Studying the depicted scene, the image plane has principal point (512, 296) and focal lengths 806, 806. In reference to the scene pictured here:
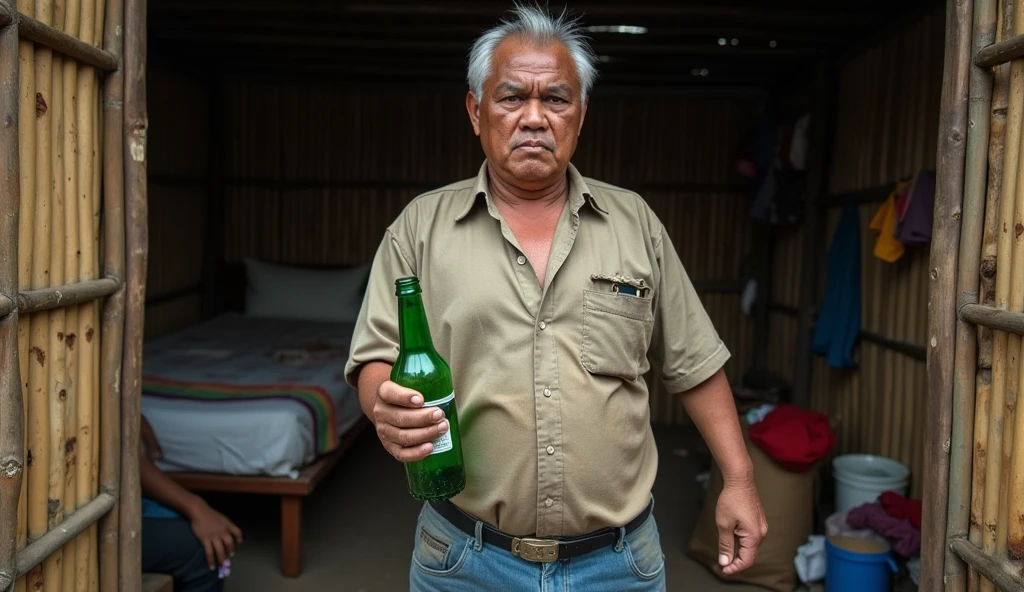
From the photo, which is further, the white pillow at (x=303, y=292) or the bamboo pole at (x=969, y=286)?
the white pillow at (x=303, y=292)

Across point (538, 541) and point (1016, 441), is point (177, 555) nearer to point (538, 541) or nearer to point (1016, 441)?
point (538, 541)

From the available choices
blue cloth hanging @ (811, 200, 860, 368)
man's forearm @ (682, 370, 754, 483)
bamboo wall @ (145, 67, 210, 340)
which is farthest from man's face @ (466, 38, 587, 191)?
bamboo wall @ (145, 67, 210, 340)

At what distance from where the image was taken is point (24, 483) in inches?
70.1

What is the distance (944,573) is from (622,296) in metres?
1.05

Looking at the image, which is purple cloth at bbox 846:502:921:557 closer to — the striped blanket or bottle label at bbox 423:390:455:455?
the striped blanket

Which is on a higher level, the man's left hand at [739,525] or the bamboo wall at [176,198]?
the bamboo wall at [176,198]

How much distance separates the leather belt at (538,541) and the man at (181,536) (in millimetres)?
1648

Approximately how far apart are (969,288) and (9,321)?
2.07m

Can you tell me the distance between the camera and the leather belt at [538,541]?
1712 millimetres

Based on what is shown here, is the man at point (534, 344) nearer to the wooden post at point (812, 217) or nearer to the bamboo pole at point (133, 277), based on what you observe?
the bamboo pole at point (133, 277)

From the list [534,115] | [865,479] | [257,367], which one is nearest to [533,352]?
[534,115]

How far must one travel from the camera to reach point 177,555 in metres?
3.03

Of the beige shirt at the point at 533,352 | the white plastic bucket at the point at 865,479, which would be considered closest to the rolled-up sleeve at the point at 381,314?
the beige shirt at the point at 533,352

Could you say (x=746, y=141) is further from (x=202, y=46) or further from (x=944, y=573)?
(x=944, y=573)
